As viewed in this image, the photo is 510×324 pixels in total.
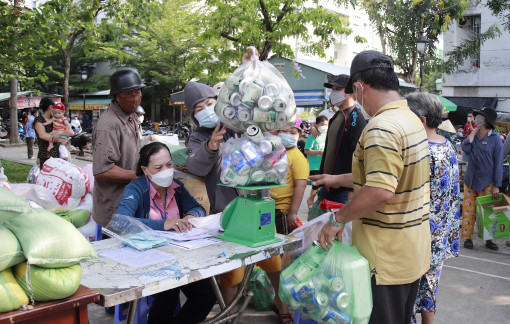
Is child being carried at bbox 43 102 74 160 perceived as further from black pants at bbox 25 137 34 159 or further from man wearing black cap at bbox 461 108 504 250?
black pants at bbox 25 137 34 159

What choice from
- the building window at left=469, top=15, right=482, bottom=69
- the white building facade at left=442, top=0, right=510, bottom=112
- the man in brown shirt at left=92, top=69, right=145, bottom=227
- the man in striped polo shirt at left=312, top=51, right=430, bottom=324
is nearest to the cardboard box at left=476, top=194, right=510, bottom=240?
the man in striped polo shirt at left=312, top=51, right=430, bottom=324

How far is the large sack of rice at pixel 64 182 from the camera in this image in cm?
372

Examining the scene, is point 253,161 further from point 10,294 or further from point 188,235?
point 10,294

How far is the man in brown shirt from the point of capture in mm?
2896

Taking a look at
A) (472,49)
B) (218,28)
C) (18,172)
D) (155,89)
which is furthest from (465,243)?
(155,89)

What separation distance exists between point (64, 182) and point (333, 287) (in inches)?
113

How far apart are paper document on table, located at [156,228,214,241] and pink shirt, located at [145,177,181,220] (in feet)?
1.11

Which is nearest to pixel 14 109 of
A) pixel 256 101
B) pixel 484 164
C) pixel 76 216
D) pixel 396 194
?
pixel 76 216

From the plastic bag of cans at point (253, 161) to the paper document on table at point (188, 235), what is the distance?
0.40 meters

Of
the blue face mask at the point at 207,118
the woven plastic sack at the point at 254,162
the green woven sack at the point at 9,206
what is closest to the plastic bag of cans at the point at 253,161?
the woven plastic sack at the point at 254,162

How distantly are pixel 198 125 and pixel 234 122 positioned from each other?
0.93 m

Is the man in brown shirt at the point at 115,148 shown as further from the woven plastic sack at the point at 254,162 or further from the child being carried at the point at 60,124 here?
the child being carried at the point at 60,124

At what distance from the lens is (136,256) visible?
1.97m

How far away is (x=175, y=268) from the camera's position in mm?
1802
